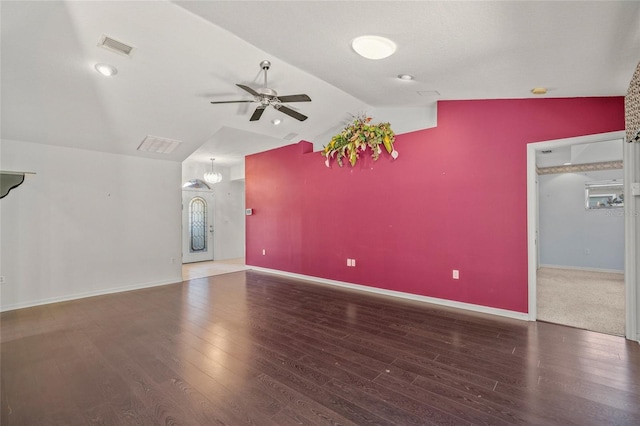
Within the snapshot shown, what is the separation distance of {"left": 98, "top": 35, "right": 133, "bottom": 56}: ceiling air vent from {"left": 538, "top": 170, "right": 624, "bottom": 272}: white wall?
874cm

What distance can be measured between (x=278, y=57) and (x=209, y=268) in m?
5.80

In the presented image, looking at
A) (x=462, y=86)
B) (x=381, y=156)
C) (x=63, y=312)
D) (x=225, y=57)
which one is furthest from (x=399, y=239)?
(x=63, y=312)

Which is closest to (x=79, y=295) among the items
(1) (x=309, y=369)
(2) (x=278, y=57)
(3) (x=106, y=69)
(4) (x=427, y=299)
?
(3) (x=106, y=69)

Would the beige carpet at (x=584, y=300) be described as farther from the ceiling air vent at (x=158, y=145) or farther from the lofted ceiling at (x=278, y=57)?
the ceiling air vent at (x=158, y=145)

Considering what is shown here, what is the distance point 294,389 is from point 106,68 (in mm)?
3818

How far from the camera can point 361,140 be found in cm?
491

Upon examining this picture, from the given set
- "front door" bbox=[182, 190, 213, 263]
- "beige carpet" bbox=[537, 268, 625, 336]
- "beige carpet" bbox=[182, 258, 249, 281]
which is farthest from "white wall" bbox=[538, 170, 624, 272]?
"front door" bbox=[182, 190, 213, 263]

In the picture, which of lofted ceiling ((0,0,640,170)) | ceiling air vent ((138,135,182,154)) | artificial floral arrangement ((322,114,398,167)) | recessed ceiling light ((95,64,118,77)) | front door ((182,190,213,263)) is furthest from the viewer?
front door ((182,190,213,263))

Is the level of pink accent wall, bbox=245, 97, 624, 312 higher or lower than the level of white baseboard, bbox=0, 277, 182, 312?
higher

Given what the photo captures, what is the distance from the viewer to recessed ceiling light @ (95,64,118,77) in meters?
3.21

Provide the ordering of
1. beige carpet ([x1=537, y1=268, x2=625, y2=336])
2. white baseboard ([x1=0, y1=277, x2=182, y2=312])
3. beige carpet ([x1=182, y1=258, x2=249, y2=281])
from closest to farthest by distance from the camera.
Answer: beige carpet ([x1=537, y1=268, x2=625, y2=336]) < white baseboard ([x1=0, y1=277, x2=182, y2=312]) < beige carpet ([x1=182, y1=258, x2=249, y2=281])

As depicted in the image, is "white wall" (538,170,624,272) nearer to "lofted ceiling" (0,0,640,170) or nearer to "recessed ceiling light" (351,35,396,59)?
"lofted ceiling" (0,0,640,170)

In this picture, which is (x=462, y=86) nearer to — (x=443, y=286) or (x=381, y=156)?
(x=381, y=156)

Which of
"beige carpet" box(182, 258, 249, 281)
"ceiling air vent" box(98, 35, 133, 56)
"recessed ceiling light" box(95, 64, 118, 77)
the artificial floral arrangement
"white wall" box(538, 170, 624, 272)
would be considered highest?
"ceiling air vent" box(98, 35, 133, 56)
